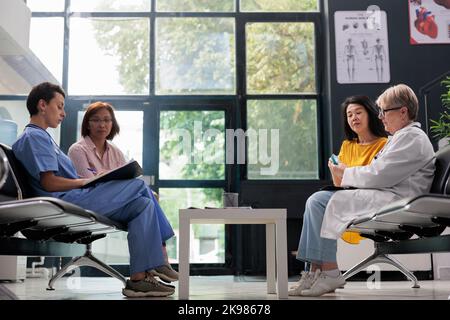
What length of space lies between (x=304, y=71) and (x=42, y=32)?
2859 millimetres

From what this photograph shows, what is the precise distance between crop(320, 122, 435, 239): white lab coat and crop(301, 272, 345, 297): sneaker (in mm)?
200

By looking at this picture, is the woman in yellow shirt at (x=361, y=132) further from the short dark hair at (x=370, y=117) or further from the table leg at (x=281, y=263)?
the table leg at (x=281, y=263)

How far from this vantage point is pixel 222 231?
5801 millimetres

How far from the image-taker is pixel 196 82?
20.0 ft

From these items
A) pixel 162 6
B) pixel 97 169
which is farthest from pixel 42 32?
pixel 97 169

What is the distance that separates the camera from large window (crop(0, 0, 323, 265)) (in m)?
5.90

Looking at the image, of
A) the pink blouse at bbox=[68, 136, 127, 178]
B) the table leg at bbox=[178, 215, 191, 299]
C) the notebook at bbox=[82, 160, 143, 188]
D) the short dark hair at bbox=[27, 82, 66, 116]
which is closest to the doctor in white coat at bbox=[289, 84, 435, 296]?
the table leg at bbox=[178, 215, 191, 299]

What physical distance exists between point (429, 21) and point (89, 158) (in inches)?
164

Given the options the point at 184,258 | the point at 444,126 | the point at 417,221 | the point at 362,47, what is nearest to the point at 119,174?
the point at 184,258

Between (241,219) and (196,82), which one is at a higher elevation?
(196,82)

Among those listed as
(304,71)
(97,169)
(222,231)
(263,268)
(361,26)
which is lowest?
(263,268)
